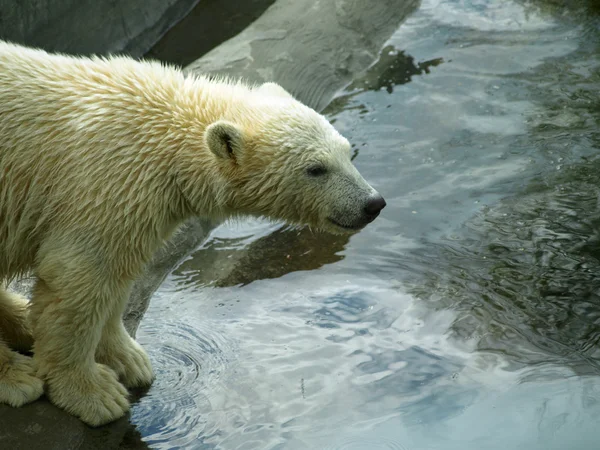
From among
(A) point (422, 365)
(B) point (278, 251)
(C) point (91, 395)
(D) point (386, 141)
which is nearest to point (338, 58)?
(D) point (386, 141)

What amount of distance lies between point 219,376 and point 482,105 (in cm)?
367

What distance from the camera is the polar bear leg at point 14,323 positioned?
4.22m

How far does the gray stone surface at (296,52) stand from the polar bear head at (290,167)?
1386mm

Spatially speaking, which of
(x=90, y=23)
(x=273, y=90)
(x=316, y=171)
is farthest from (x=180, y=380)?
(x=90, y=23)

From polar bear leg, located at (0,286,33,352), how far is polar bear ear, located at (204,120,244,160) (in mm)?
1414

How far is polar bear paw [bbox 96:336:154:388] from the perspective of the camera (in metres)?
4.19

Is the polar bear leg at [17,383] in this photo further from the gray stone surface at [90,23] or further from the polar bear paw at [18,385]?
the gray stone surface at [90,23]

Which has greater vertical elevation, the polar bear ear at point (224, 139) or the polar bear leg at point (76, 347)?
the polar bear ear at point (224, 139)

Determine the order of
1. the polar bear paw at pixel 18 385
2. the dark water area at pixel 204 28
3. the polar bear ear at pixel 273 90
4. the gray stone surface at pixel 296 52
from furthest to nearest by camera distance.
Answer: the dark water area at pixel 204 28 < the gray stone surface at pixel 296 52 < the polar bear ear at pixel 273 90 < the polar bear paw at pixel 18 385

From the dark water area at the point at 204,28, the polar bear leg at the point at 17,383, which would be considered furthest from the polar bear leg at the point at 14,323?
the dark water area at the point at 204,28

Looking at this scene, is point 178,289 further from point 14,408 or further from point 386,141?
point 386,141

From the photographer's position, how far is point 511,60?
24.6 ft

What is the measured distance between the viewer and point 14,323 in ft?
13.9

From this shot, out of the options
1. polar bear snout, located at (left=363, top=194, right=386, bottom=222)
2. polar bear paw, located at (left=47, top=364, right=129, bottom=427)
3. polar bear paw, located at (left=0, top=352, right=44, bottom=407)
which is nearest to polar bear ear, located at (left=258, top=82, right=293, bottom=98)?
polar bear snout, located at (left=363, top=194, right=386, bottom=222)
